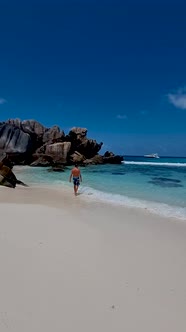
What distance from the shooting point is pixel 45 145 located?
51.9 metres

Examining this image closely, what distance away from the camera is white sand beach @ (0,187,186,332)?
3.17m

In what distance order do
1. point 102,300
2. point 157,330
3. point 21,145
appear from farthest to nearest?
1. point 21,145
2. point 102,300
3. point 157,330

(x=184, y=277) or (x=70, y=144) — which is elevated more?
(x=70, y=144)

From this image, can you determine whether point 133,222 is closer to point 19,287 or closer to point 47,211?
point 47,211

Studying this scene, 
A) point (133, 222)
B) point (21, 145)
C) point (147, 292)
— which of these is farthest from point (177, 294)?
point (21, 145)

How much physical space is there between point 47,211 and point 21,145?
137 ft

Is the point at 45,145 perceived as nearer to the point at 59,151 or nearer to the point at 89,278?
the point at 59,151

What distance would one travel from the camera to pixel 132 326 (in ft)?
10.3

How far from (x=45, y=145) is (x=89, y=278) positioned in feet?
160

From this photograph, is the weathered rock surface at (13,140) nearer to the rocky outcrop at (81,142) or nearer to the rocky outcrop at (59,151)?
the rocky outcrop at (59,151)

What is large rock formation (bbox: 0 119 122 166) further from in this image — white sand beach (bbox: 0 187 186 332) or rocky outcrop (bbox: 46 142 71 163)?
white sand beach (bbox: 0 187 186 332)

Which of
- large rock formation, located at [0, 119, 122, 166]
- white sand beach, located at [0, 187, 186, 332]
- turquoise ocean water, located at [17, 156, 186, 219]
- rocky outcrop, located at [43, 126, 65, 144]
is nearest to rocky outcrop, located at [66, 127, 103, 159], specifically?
large rock formation, located at [0, 119, 122, 166]

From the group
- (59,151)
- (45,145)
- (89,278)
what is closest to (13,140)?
(45,145)

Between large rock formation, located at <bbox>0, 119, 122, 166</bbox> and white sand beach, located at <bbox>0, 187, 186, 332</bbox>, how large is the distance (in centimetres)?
4047
